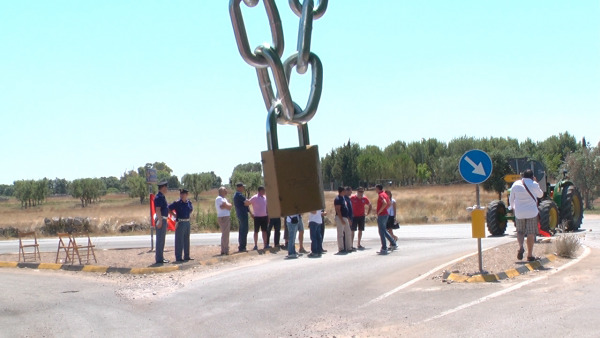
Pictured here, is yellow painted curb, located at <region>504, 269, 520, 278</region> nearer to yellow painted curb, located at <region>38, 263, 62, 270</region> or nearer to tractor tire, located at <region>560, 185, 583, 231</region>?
tractor tire, located at <region>560, 185, 583, 231</region>

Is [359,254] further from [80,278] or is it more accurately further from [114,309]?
[114,309]

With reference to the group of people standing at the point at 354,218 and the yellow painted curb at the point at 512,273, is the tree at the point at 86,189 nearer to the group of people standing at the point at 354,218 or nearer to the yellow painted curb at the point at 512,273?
the group of people standing at the point at 354,218

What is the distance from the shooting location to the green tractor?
60.7 ft

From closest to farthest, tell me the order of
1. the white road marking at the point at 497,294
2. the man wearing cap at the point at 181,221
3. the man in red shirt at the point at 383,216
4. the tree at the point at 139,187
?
1. the white road marking at the point at 497,294
2. the man wearing cap at the point at 181,221
3. the man in red shirt at the point at 383,216
4. the tree at the point at 139,187

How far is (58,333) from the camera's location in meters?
8.55

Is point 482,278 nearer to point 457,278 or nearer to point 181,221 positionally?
point 457,278

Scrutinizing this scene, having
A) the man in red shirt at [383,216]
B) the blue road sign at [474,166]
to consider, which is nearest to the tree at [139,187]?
the man in red shirt at [383,216]

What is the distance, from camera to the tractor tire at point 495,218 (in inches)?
770

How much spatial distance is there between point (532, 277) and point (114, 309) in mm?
6541

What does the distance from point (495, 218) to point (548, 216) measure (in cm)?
167

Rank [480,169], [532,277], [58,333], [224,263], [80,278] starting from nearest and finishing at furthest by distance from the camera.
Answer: [58,333]
[532,277]
[480,169]
[80,278]
[224,263]

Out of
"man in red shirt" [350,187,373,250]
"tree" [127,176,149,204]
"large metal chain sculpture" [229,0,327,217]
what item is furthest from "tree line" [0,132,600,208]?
"large metal chain sculpture" [229,0,327,217]

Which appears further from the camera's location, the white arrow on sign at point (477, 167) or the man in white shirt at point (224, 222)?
the man in white shirt at point (224, 222)

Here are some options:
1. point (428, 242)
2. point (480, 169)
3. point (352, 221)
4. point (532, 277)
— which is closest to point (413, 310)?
point (532, 277)
